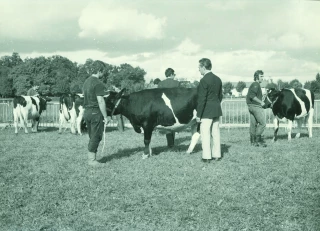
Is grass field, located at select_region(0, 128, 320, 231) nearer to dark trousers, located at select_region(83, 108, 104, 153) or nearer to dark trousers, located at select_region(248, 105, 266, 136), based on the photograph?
dark trousers, located at select_region(83, 108, 104, 153)

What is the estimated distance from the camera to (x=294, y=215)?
478 centimetres

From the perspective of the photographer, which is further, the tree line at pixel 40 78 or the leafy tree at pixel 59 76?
the leafy tree at pixel 59 76

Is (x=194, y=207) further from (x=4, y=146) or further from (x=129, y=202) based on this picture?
(x=4, y=146)

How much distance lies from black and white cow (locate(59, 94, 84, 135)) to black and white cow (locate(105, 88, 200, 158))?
6190 mm

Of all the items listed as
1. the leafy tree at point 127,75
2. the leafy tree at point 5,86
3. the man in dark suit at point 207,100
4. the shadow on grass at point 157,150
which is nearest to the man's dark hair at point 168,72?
the shadow on grass at point 157,150

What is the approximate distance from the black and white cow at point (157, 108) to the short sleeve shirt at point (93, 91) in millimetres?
1221

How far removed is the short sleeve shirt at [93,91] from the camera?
8.02 meters

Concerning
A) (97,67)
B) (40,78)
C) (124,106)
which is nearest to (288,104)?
(124,106)

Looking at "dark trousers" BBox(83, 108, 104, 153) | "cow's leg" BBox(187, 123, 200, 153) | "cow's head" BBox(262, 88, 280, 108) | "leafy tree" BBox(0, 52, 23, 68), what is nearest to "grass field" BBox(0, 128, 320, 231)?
"cow's leg" BBox(187, 123, 200, 153)

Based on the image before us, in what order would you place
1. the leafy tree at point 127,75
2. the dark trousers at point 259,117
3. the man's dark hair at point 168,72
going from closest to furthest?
the dark trousers at point 259,117
the man's dark hair at point 168,72
the leafy tree at point 127,75

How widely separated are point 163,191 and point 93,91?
3.14 meters

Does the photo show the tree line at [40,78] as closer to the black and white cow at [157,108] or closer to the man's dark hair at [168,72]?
the man's dark hair at [168,72]

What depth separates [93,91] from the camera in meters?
8.09

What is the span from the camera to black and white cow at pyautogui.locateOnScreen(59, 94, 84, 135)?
15.4 meters
